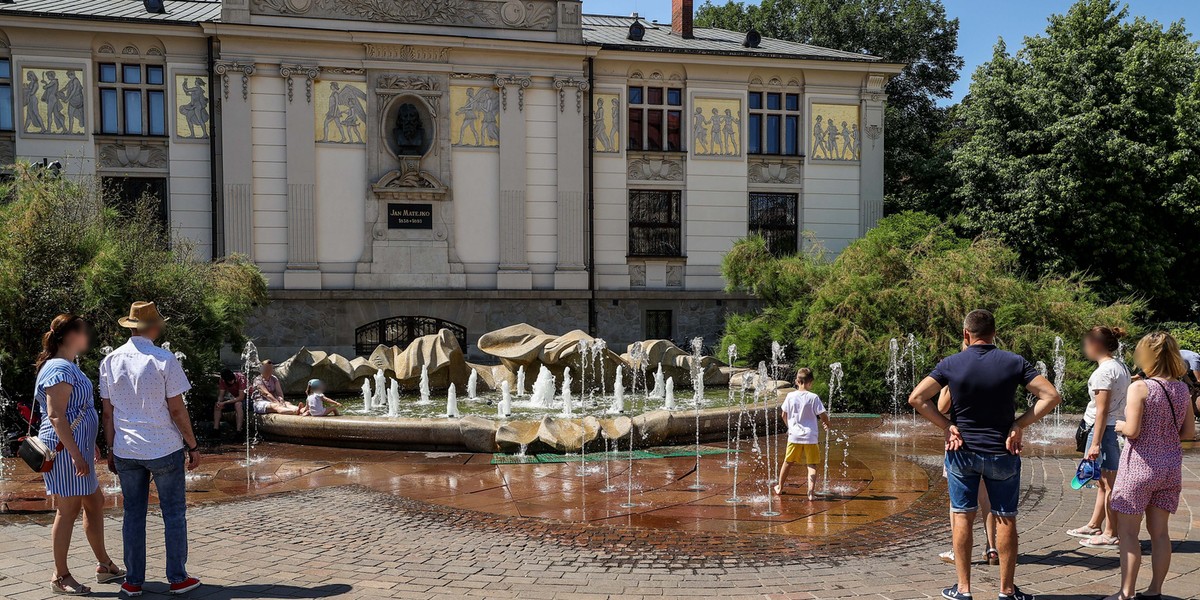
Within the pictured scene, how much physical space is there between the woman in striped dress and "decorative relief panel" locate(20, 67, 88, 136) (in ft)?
63.5

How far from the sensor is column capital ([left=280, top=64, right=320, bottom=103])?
76.0ft

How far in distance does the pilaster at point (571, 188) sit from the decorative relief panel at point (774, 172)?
16.2 feet

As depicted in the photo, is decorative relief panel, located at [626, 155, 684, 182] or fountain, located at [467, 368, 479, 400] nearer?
fountain, located at [467, 368, 479, 400]

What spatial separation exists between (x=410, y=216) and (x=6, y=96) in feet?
32.5

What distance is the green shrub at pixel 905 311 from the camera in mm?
16656

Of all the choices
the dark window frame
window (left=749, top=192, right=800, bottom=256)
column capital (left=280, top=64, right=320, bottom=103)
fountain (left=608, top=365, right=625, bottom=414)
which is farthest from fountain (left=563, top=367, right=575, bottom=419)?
the dark window frame

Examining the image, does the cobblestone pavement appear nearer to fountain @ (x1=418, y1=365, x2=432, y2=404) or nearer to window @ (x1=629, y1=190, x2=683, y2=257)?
fountain @ (x1=418, y1=365, x2=432, y2=404)

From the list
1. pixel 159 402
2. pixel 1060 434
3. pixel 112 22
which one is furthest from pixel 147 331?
pixel 112 22

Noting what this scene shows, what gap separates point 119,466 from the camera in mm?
5906

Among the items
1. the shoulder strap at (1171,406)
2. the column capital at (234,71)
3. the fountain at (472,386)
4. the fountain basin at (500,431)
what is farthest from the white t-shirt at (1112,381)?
the column capital at (234,71)

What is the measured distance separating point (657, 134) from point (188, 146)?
12.2m

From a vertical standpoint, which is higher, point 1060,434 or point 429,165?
point 429,165

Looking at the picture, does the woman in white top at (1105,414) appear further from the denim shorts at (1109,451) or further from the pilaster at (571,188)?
the pilaster at (571,188)

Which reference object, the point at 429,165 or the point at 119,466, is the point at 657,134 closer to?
the point at 429,165
